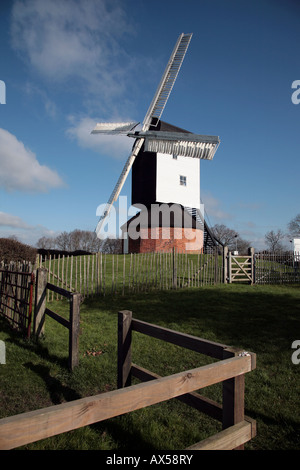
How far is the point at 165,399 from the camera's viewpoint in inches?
82.9

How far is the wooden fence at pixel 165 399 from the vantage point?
1584mm

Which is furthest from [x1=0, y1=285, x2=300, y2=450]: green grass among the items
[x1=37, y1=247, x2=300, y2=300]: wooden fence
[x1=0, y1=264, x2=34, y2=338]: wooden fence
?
[x1=37, y1=247, x2=300, y2=300]: wooden fence

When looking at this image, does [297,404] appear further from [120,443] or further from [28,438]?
[28,438]

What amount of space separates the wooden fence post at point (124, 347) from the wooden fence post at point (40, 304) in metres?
3.43

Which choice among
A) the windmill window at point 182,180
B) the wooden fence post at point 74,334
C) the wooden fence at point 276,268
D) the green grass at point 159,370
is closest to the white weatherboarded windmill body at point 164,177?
the windmill window at point 182,180

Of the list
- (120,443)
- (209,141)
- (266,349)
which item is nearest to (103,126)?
(209,141)

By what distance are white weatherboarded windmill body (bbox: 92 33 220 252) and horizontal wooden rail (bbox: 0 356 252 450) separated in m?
25.3

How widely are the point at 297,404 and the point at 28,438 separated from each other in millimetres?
3931

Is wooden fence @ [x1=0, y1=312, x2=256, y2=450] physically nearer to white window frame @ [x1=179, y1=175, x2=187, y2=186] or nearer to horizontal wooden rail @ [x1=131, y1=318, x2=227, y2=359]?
horizontal wooden rail @ [x1=131, y1=318, x2=227, y2=359]

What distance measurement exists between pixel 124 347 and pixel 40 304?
359cm

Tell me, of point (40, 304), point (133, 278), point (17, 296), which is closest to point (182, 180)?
point (133, 278)

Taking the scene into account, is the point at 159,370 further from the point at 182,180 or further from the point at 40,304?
the point at 182,180

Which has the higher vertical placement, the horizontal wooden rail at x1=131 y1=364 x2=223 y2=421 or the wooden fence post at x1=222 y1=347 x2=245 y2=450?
the wooden fence post at x1=222 y1=347 x2=245 y2=450

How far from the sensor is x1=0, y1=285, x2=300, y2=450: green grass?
3283mm
